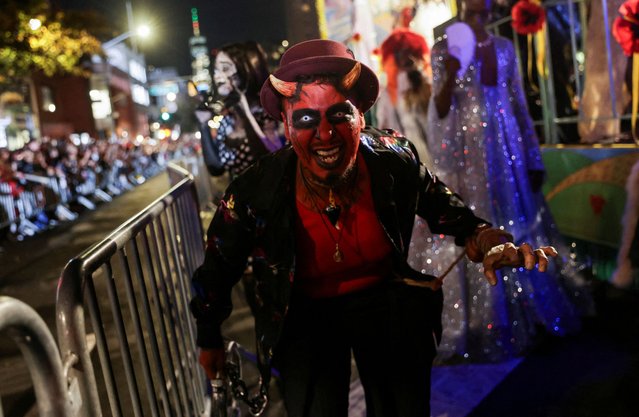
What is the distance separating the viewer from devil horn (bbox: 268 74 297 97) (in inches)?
86.7

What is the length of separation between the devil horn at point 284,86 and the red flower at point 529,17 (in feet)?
11.7

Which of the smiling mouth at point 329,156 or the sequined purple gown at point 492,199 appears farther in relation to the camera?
the sequined purple gown at point 492,199

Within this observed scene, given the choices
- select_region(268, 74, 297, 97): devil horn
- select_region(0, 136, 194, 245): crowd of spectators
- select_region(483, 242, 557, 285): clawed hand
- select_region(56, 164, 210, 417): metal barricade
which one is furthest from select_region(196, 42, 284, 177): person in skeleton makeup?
select_region(0, 136, 194, 245): crowd of spectators

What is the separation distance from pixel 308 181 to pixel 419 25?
469 centimetres

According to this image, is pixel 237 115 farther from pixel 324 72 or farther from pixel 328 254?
pixel 328 254

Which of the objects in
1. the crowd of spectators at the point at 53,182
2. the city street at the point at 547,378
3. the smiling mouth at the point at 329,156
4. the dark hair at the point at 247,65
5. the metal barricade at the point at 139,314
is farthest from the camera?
the crowd of spectators at the point at 53,182

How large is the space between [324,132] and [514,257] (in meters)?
0.76

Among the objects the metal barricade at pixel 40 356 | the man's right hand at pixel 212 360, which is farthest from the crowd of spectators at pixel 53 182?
the metal barricade at pixel 40 356

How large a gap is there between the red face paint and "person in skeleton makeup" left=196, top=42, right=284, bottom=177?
2.81 meters

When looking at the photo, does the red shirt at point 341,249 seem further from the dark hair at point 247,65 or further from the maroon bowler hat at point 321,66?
the dark hair at point 247,65

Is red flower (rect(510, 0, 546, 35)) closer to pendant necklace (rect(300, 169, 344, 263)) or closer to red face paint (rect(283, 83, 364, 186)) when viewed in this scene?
red face paint (rect(283, 83, 364, 186))

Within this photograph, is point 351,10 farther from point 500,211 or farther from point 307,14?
point 500,211

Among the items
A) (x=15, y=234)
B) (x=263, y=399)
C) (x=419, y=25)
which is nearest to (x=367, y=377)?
(x=263, y=399)

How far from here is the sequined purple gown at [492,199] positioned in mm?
3979
